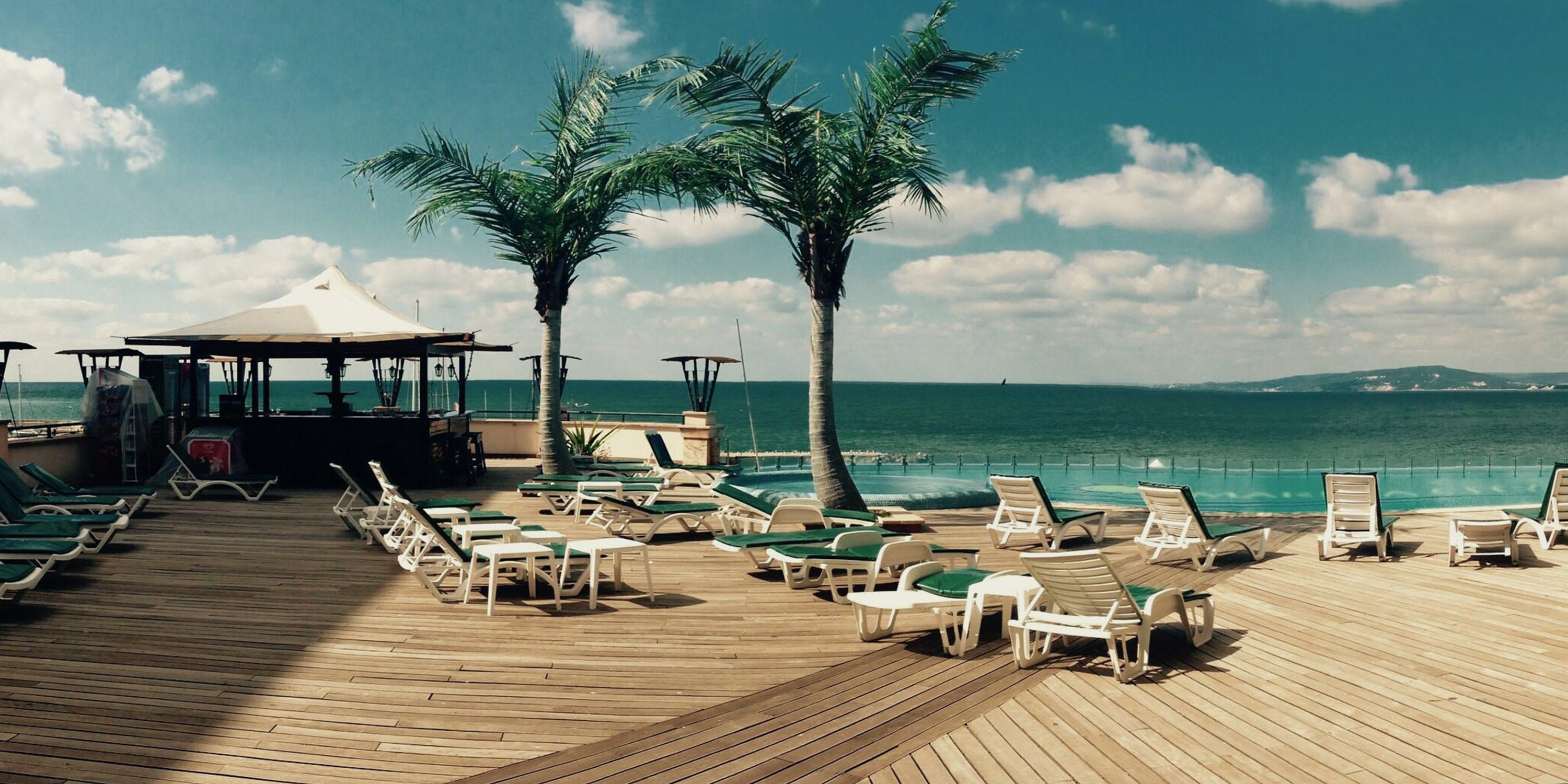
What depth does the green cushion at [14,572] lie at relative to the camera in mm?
5941

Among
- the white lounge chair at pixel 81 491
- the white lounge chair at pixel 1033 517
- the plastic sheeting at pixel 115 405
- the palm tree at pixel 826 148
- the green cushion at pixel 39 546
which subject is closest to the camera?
the green cushion at pixel 39 546

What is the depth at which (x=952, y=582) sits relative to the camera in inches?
224

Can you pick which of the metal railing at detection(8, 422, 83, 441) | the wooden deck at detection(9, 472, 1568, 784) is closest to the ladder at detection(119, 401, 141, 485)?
the metal railing at detection(8, 422, 83, 441)

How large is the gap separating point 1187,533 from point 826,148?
5547mm

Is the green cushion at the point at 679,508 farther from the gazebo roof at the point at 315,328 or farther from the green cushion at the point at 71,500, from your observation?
the green cushion at the point at 71,500

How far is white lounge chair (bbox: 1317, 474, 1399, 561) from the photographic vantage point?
8.53 m

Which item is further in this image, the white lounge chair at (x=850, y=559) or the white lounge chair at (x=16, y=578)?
the white lounge chair at (x=850, y=559)

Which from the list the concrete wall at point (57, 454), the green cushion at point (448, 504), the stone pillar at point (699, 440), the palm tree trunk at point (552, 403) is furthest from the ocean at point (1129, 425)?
the green cushion at point (448, 504)

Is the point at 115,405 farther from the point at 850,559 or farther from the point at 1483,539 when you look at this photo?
the point at 1483,539

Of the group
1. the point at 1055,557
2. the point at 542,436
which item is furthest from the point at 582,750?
the point at 542,436

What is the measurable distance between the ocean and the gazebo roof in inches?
256

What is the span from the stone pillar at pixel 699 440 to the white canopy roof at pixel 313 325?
549cm

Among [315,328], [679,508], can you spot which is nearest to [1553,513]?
[679,508]

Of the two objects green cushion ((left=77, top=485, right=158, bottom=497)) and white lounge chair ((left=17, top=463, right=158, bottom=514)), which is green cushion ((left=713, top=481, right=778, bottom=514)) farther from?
green cushion ((left=77, top=485, right=158, bottom=497))
